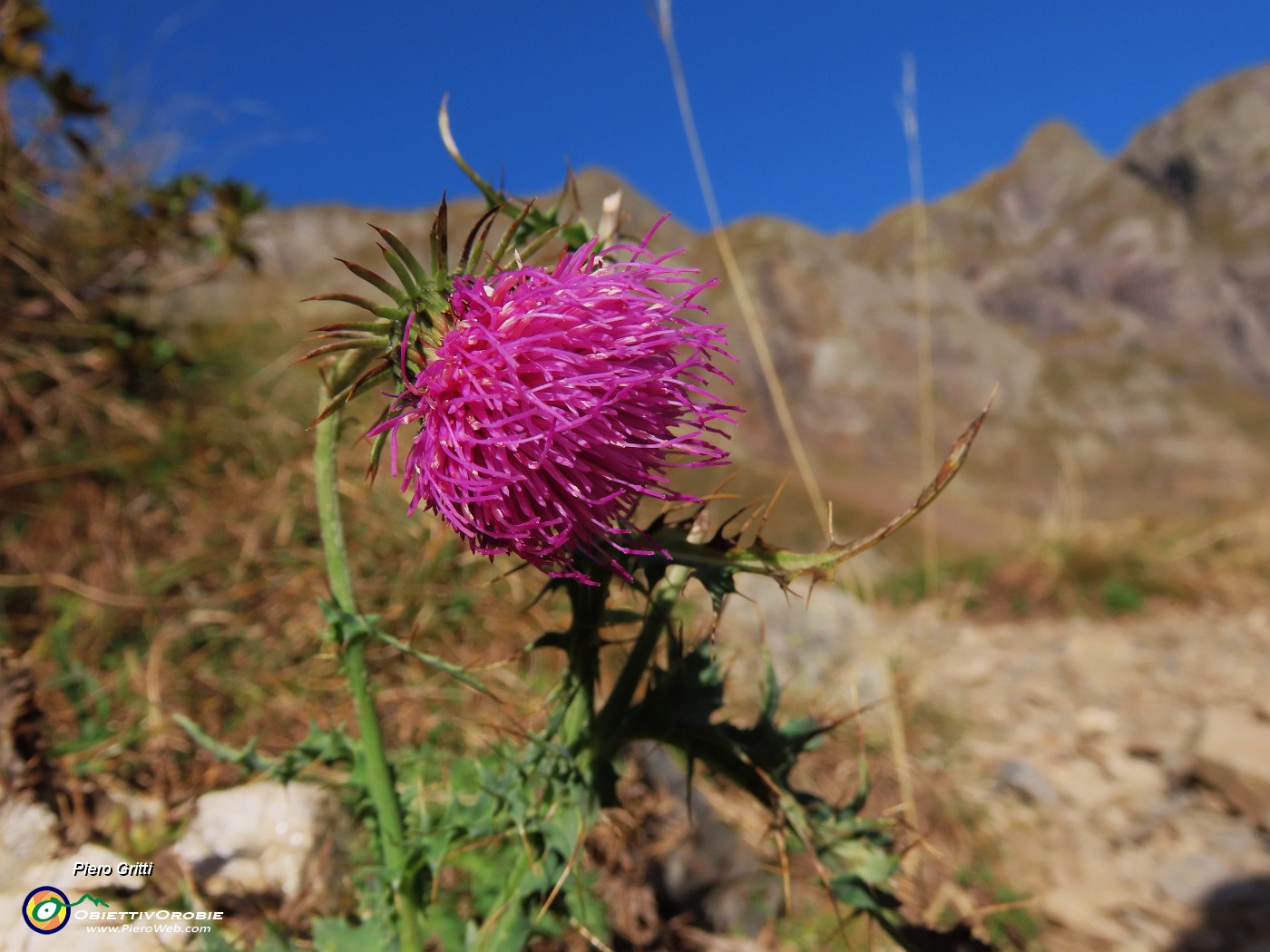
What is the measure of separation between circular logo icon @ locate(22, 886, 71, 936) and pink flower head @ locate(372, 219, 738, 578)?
123 centimetres

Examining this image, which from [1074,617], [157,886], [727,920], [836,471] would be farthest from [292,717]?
[836,471]

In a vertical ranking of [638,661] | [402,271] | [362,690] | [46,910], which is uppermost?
[402,271]

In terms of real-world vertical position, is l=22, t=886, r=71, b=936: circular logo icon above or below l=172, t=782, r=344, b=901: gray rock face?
below

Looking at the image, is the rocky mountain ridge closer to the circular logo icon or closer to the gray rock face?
the gray rock face

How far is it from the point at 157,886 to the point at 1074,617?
20.3 feet

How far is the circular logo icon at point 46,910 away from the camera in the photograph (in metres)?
1.51

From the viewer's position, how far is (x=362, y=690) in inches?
51.7

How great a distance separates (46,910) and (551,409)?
1.49 m

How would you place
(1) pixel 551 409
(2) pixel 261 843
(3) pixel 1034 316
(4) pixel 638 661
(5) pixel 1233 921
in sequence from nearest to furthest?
(1) pixel 551 409 → (4) pixel 638 661 → (2) pixel 261 843 → (5) pixel 1233 921 → (3) pixel 1034 316

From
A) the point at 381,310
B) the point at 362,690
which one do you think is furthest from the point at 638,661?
the point at 381,310

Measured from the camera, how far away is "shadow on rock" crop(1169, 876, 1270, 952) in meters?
2.64

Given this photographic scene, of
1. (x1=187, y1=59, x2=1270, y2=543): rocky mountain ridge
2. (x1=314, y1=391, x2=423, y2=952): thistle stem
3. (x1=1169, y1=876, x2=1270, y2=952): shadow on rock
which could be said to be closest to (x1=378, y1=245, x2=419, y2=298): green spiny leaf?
(x1=314, y1=391, x2=423, y2=952): thistle stem

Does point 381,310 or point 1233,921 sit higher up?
point 381,310
